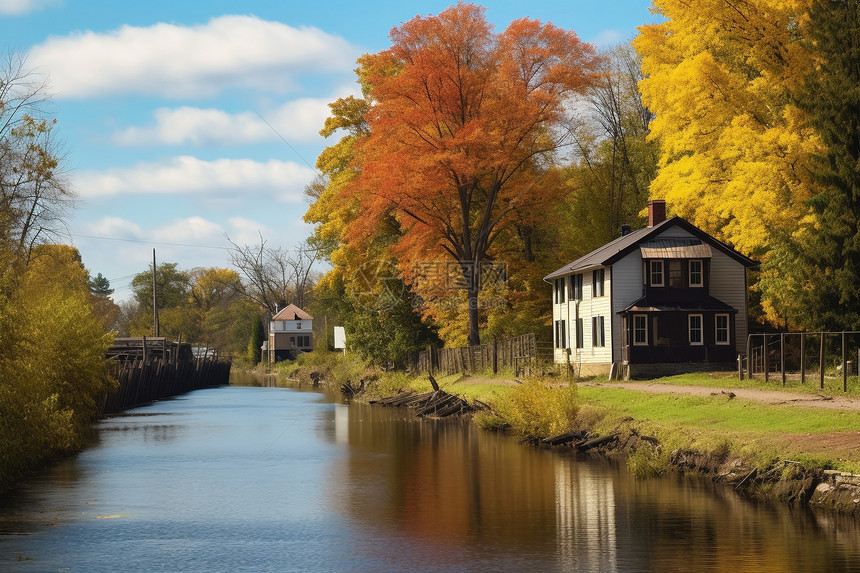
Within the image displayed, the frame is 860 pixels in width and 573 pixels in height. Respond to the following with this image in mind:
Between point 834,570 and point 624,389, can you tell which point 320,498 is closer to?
point 834,570

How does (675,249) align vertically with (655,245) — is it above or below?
below

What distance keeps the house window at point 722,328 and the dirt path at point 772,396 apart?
28.8ft

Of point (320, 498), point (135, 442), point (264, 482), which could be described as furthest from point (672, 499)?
point (135, 442)

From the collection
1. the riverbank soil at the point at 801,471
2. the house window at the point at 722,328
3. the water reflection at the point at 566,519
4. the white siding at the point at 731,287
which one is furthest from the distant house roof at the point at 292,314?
the riverbank soil at the point at 801,471

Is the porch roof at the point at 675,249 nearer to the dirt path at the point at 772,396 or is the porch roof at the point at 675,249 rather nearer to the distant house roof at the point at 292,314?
the dirt path at the point at 772,396

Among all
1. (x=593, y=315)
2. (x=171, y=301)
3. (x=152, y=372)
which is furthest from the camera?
(x=171, y=301)

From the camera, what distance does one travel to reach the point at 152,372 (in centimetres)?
6406

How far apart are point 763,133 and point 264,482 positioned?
28.2 metres

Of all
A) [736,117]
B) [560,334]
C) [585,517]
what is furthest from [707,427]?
[560,334]

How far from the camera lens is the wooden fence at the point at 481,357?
49031mm

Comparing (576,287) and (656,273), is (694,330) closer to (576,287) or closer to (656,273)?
(656,273)

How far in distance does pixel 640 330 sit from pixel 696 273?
3924mm

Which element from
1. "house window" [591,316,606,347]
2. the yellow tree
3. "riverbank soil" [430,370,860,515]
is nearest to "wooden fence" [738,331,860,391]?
"riverbank soil" [430,370,860,515]

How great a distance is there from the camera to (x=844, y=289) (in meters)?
35.9
